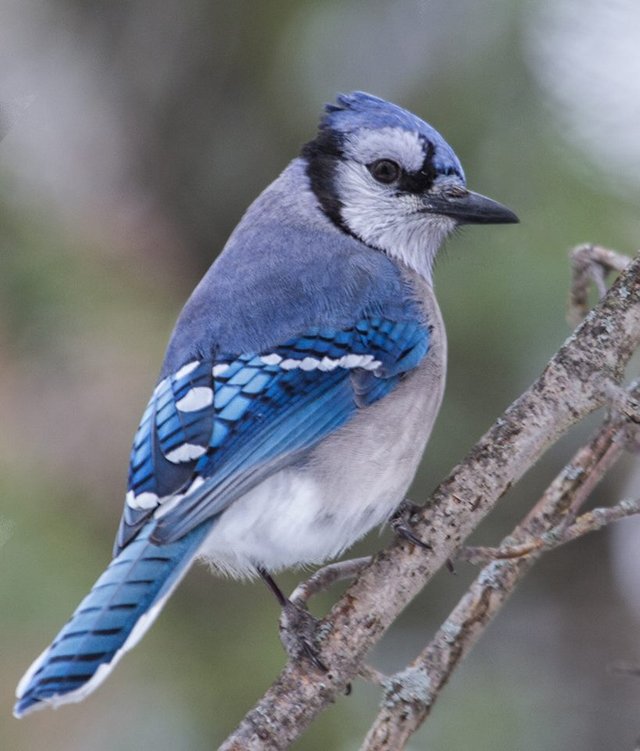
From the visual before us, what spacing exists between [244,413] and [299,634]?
0.38 m

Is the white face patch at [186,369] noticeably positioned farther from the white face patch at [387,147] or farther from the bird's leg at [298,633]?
the white face patch at [387,147]

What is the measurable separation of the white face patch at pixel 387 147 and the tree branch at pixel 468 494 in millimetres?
750

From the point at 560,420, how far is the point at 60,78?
A: 1.78m

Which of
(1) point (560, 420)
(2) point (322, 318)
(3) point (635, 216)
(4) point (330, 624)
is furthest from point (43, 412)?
(3) point (635, 216)

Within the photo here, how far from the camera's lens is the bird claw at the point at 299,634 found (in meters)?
1.65

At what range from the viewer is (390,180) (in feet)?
8.37

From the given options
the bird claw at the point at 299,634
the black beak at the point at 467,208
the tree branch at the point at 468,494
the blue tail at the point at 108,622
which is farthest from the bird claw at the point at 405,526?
the black beak at the point at 467,208

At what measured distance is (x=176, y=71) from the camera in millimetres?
3076

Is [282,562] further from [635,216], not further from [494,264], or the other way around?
[635,216]

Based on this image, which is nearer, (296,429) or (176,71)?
(296,429)

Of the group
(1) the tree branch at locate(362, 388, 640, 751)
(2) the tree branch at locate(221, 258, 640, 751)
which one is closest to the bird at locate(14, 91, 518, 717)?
(2) the tree branch at locate(221, 258, 640, 751)

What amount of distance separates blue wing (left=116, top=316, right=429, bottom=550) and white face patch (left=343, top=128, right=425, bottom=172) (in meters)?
0.38

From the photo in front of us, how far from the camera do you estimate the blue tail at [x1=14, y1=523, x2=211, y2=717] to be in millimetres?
1523

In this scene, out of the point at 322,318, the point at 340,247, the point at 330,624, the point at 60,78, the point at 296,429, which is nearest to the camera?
the point at 330,624
